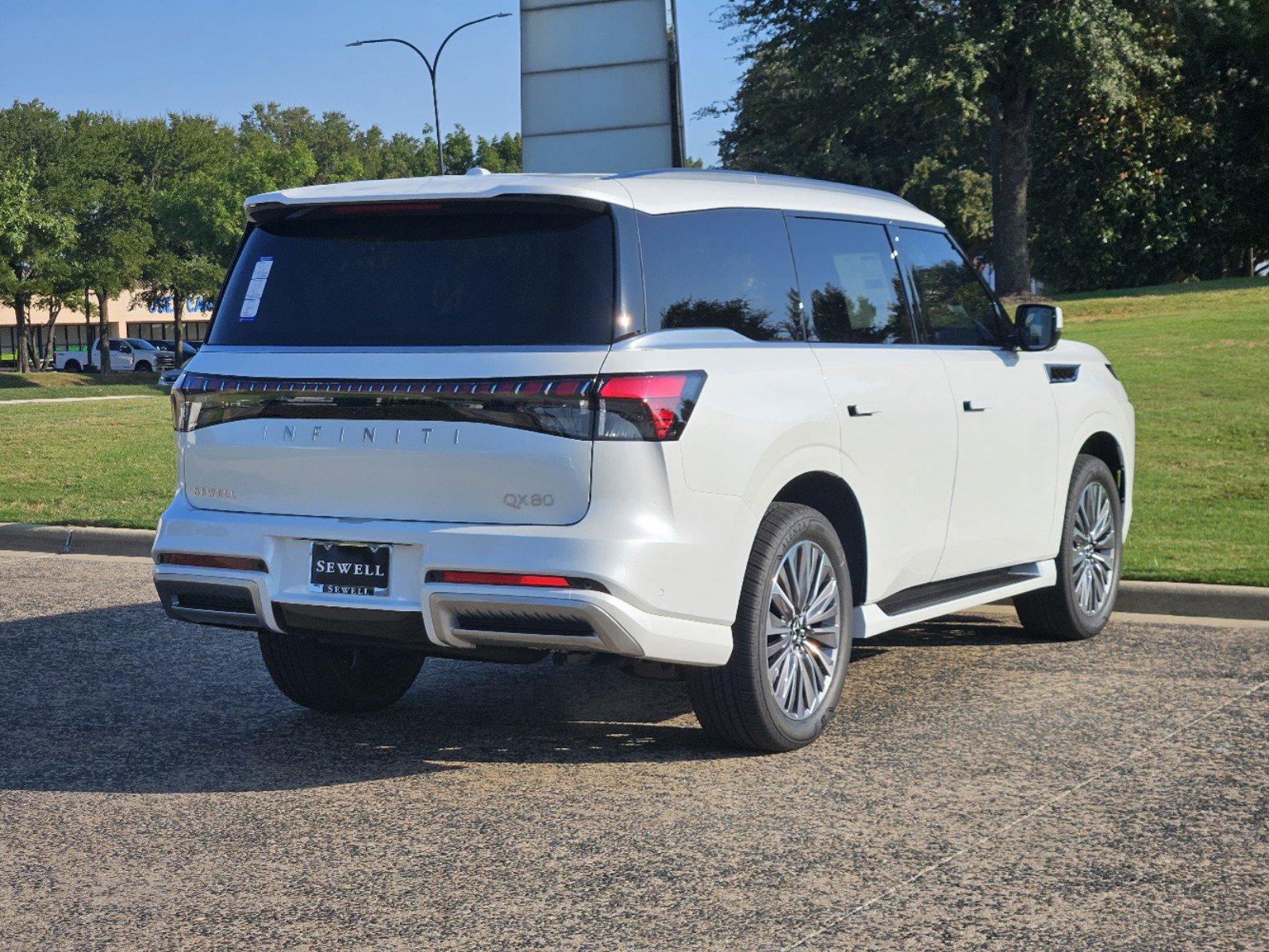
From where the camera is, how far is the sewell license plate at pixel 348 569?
5184mm

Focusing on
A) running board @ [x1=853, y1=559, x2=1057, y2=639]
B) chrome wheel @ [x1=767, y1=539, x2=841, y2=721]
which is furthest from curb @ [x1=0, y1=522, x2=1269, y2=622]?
chrome wheel @ [x1=767, y1=539, x2=841, y2=721]


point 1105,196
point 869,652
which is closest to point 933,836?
point 869,652

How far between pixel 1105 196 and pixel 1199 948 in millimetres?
40040

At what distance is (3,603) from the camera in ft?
30.5

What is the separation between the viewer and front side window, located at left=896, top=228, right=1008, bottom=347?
686 cm

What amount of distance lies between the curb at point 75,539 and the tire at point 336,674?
5.32 m

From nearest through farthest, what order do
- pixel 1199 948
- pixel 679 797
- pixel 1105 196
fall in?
pixel 1199 948 → pixel 679 797 → pixel 1105 196

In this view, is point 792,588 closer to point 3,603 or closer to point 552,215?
point 552,215

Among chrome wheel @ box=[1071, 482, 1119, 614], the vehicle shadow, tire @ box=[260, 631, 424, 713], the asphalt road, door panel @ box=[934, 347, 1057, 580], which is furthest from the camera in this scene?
chrome wheel @ box=[1071, 482, 1119, 614]

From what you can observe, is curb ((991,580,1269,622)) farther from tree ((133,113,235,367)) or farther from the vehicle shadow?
tree ((133,113,235,367))

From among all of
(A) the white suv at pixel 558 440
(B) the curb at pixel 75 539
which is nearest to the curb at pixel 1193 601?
(A) the white suv at pixel 558 440

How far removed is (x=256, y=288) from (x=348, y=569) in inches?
44.1

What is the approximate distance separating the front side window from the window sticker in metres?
2.68

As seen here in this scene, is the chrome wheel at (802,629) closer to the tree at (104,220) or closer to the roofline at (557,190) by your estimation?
the roofline at (557,190)
